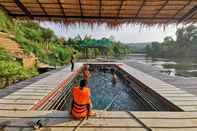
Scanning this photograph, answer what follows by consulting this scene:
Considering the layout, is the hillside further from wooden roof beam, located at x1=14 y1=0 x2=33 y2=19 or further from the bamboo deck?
wooden roof beam, located at x1=14 y1=0 x2=33 y2=19

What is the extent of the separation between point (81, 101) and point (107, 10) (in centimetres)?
159

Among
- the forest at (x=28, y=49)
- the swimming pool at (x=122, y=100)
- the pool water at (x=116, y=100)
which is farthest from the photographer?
the forest at (x=28, y=49)

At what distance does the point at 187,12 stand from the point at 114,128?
228 cm

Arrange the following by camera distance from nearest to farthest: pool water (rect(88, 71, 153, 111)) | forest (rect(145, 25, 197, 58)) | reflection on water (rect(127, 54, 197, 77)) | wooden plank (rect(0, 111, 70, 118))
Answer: wooden plank (rect(0, 111, 70, 118)) → pool water (rect(88, 71, 153, 111)) → reflection on water (rect(127, 54, 197, 77)) → forest (rect(145, 25, 197, 58))

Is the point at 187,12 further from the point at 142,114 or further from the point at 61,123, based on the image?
the point at 61,123

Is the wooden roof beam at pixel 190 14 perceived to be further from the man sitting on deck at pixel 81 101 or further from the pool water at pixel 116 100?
the pool water at pixel 116 100

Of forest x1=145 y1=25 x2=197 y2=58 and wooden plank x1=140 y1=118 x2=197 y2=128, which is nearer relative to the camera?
wooden plank x1=140 y1=118 x2=197 y2=128

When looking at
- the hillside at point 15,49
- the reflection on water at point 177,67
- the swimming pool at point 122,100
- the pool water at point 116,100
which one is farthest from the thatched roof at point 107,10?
the reflection on water at point 177,67

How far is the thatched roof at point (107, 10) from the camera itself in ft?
13.7

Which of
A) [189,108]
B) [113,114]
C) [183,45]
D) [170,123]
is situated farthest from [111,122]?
[183,45]

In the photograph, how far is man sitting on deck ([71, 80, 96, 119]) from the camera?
447cm

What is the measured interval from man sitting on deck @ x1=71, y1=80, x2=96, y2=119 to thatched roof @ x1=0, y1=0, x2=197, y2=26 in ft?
4.13

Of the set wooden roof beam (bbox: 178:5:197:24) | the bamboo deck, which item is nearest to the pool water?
the bamboo deck

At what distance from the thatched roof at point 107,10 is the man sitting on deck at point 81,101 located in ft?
4.13
